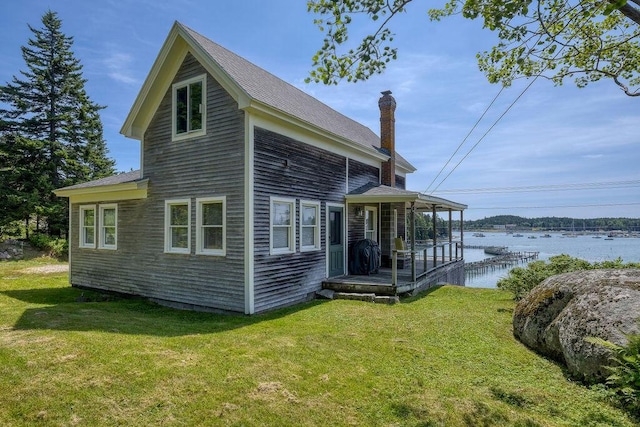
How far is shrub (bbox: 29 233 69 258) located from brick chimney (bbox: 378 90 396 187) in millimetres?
20623

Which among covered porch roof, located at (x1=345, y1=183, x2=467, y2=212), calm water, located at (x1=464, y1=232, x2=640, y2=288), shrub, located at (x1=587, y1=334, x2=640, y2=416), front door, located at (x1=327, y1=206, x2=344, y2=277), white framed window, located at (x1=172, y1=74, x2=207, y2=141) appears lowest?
calm water, located at (x1=464, y1=232, x2=640, y2=288)

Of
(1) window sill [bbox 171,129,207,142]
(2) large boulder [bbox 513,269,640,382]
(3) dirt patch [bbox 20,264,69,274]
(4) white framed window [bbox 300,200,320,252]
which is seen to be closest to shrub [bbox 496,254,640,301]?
(2) large boulder [bbox 513,269,640,382]

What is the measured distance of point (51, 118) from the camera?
888 inches

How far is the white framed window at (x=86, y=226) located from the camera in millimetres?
12227

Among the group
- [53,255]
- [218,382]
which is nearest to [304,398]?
[218,382]

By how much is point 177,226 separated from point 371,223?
7.78 meters

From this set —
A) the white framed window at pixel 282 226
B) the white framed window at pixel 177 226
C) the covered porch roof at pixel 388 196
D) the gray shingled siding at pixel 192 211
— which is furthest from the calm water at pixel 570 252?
the white framed window at pixel 177 226

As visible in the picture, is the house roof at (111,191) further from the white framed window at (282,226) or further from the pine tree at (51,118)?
the pine tree at (51,118)

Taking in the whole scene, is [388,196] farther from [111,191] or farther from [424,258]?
[111,191]

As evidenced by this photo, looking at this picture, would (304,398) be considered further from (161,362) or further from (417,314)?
(417,314)

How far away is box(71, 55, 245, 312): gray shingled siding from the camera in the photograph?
A: 27.6 ft

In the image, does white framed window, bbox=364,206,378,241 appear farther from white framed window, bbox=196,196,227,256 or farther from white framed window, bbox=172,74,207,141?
white framed window, bbox=172,74,207,141

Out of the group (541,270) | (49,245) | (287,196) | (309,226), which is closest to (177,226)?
(287,196)

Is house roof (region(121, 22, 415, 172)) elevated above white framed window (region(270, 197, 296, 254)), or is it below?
above
